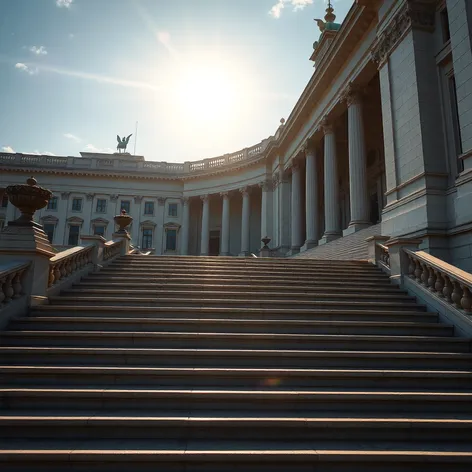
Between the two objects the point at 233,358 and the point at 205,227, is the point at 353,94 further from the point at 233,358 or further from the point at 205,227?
the point at 205,227

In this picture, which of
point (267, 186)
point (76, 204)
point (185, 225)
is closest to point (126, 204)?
point (76, 204)

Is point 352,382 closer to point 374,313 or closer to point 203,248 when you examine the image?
point 374,313

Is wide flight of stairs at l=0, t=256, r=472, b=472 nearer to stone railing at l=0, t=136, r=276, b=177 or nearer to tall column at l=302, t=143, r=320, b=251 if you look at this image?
tall column at l=302, t=143, r=320, b=251

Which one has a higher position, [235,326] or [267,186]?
[267,186]

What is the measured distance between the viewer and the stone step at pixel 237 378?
5.30 m

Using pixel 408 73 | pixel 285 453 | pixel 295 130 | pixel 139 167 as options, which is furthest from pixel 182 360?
pixel 139 167

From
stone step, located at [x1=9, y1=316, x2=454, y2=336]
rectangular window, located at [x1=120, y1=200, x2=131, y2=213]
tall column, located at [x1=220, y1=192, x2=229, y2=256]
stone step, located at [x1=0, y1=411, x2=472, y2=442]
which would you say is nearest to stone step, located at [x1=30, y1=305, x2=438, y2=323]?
stone step, located at [x1=9, y1=316, x2=454, y2=336]

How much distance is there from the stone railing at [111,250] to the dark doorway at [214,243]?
1259 inches

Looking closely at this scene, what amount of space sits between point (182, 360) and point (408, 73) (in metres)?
14.0

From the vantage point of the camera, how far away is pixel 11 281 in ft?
23.3

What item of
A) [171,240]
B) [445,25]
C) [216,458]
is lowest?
[216,458]

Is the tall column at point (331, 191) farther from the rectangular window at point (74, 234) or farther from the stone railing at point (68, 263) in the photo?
the rectangular window at point (74, 234)

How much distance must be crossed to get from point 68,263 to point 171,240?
1448 inches

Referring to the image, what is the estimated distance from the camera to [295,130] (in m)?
30.0
